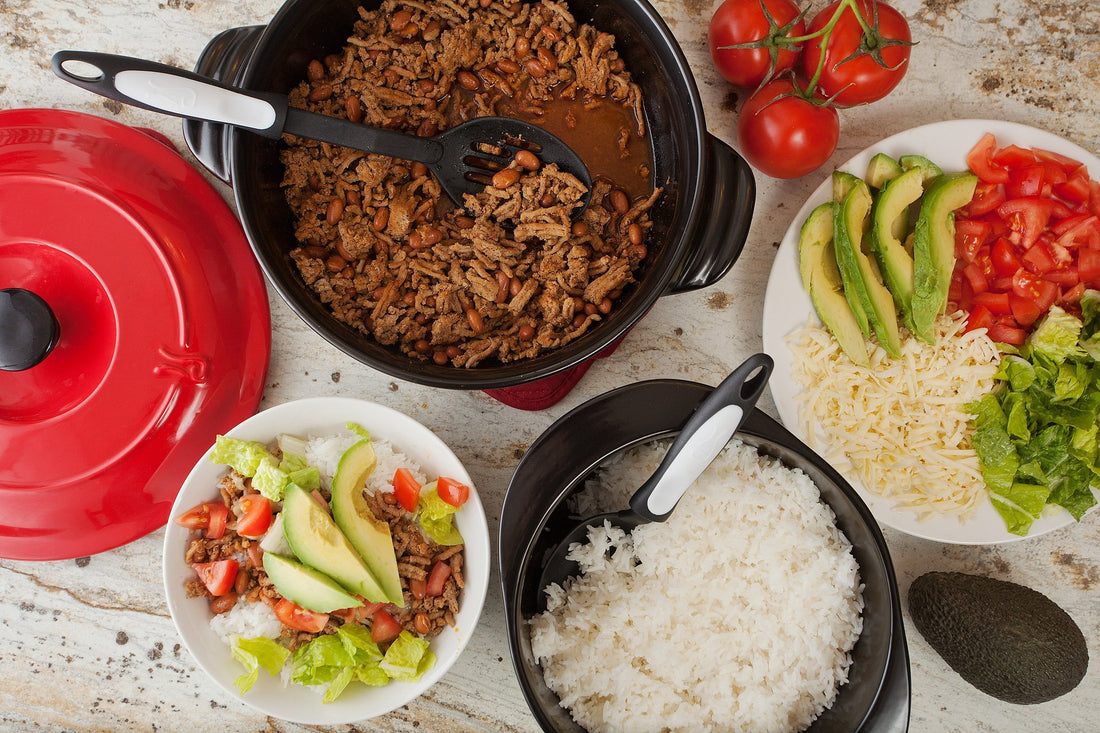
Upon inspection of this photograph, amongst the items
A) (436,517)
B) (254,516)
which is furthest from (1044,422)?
(254,516)

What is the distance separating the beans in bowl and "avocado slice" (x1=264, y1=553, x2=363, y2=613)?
0.49 meters

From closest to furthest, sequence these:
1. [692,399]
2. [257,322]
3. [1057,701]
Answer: [692,399] < [257,322] < [1057,701]

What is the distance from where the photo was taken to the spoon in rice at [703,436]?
1339 mm

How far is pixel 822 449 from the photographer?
1722 millimetres

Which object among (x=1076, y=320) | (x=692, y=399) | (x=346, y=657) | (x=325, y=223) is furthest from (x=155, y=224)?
→ (x=1076, y=320)

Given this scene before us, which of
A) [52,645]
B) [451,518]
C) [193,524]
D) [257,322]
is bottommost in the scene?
[52,645]

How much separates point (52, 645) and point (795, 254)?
2.08 meters

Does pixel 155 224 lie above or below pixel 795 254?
above

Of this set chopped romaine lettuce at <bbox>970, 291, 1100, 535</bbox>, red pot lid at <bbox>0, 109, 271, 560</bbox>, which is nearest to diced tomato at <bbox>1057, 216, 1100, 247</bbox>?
chopped romaine lettuce at <bbox>970, 291, 1100, 535</bbox>

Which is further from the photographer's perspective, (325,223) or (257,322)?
(257,322)

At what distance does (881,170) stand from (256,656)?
176 centimetres

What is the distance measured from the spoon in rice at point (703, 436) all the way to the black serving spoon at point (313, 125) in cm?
51

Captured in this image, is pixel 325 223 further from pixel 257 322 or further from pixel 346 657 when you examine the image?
pixel 346 657

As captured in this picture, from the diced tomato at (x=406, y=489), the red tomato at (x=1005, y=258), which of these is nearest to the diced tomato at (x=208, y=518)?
the diced tomato at (x=406, y=489)
